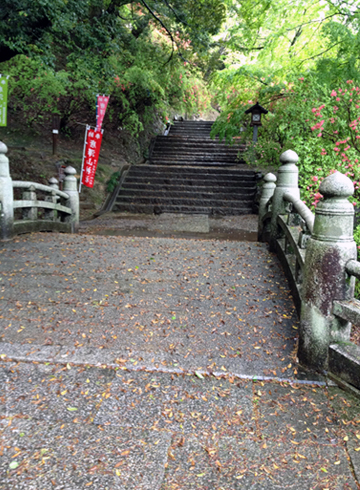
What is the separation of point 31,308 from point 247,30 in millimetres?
9060

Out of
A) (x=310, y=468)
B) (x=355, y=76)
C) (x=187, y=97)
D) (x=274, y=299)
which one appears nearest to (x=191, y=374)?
(x=310, y=468)

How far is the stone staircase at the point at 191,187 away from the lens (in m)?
12.5

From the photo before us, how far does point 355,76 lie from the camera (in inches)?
254

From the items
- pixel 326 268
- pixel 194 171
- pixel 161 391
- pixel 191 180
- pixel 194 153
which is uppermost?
pixel 194 153

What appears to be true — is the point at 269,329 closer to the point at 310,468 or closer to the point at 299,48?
the point at 310,468

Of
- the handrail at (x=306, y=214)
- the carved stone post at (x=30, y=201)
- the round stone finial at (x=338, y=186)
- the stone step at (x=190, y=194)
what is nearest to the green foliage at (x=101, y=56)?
the carved stone post at (x=30, y=201)

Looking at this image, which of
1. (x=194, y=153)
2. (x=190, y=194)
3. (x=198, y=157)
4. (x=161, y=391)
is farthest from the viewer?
(x=194, y=153)

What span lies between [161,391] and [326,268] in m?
1.48

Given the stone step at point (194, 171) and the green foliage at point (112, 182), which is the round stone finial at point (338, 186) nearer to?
the green foliage at point (112, 182)

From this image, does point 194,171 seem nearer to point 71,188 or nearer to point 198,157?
point 198,157

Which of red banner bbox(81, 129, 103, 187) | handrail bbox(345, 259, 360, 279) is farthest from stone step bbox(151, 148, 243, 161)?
handrail bbox(345, 259, 360, 279)

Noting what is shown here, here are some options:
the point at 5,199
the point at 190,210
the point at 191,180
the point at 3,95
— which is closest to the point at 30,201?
the point at 5,199

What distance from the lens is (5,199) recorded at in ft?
19.7

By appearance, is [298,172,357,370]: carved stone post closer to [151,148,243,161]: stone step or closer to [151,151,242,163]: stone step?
[151,151,242,163]: stone step
